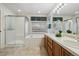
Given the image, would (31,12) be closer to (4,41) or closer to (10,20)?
(10,20)

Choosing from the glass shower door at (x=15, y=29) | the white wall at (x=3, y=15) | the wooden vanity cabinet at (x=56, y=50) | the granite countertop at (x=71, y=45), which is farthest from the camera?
the glass shower door at (x=15, y=29)

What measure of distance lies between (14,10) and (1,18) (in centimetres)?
64

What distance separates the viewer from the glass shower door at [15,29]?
5.34 m

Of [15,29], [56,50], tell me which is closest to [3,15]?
[15,29]

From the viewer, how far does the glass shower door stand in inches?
210

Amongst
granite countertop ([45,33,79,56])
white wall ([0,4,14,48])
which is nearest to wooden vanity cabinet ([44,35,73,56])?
granite countertop ([45,33,79,56])

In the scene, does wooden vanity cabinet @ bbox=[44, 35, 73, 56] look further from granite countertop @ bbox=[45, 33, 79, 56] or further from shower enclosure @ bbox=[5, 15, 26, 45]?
shower enclosure @ bbox=[5, 15, 26, 45]

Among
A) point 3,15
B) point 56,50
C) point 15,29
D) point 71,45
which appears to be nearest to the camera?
point 71,45

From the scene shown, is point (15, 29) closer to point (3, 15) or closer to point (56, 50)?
point (3, 15)

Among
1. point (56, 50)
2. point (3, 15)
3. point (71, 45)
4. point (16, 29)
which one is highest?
point (3, 15)

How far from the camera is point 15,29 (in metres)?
5.41

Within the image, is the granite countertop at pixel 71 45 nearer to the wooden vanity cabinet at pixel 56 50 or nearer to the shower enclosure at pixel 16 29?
the wooden vanity cabinet at pixel 56 50

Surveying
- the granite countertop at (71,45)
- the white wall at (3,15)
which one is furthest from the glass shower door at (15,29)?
the granite countertop at (71,45)

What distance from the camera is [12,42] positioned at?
5.35 metres
